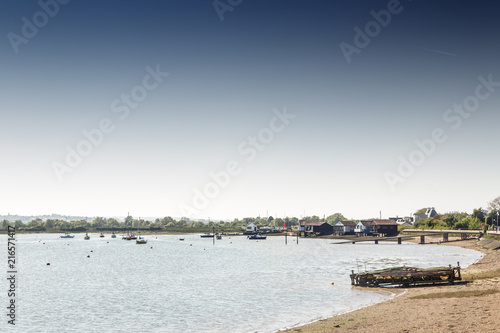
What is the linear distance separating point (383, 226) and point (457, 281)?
15412 centimetres

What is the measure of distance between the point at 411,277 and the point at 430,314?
1936 centimetres

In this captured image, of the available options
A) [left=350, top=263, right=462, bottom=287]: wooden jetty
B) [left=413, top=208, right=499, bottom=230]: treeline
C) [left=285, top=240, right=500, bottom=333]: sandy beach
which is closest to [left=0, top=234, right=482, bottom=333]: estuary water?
[left=350, top=263, right=462, bottom=287]: wooden jetty

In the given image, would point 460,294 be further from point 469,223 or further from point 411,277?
point 469,223

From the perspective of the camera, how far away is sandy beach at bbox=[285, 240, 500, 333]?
2889cm

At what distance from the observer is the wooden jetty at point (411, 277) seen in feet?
166

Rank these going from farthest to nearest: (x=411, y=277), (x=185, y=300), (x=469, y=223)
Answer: (x=469, y=223) → (x=411, y=277) → (x=185, y=300)

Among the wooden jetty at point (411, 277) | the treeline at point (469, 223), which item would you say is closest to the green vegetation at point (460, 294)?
the wooden jetty at point (411, 277)

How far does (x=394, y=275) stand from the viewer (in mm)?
52094

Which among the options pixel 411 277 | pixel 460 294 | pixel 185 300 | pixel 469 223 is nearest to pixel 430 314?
pixel 460 294

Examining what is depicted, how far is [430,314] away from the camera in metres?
33.2

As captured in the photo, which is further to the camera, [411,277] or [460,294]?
[411,277]

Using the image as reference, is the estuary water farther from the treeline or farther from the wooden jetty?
the treeline

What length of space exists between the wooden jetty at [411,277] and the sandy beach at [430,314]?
13.9ft

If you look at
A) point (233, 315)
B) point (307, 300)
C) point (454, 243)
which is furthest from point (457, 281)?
point (454, 243)
